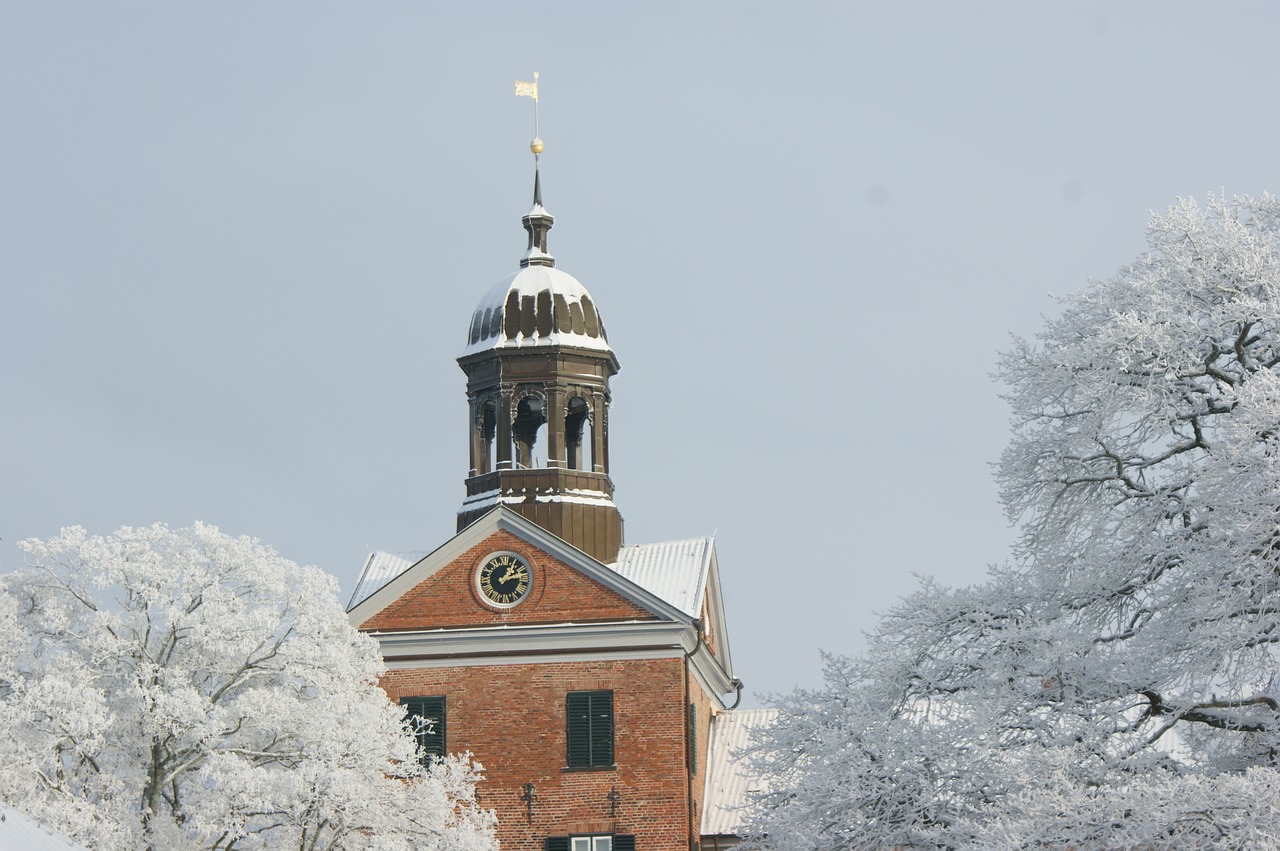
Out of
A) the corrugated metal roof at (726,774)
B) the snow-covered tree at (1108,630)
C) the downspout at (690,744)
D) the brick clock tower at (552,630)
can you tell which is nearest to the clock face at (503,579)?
the brick clock tower at (552,630)

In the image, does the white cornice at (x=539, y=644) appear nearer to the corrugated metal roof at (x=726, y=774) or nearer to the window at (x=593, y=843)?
the corrugated metal roof at (x=726, y=774)

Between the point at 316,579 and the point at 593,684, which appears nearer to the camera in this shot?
the point at 316,579

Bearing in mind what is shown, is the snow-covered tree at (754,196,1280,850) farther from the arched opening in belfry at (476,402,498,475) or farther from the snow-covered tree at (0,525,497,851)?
the arched opening in belfry at (476,402,498,475)

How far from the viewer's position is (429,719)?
33.7 m

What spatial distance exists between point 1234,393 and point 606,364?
18.9 meters

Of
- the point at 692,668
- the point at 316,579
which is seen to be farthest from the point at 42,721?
the point at 692,668

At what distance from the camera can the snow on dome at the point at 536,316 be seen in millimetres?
36594

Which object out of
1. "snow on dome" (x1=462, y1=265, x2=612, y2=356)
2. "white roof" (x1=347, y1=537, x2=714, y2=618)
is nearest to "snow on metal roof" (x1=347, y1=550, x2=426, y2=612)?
"white roof" (x1=347, y1=537, x2=714, y2=618)

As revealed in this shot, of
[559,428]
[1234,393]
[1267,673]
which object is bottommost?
[1267,673]

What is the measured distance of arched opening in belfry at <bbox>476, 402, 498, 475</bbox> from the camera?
3659 cm

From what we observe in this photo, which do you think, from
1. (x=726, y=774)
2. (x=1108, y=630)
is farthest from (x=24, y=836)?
(x=726, y=774)

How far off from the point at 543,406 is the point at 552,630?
534cm

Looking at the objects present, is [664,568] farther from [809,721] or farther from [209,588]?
[809,721]

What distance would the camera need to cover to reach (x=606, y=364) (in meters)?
37.1
